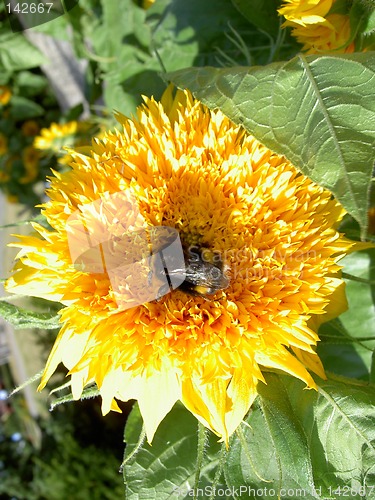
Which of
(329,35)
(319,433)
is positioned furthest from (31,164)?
(319,433)

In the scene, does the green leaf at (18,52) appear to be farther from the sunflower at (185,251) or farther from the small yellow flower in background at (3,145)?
the sunflower at (185,251)

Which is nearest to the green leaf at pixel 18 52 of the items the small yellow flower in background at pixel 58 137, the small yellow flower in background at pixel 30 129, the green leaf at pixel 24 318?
the small yellow flower in background at pixel 58 137

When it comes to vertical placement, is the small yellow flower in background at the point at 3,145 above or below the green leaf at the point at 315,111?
below

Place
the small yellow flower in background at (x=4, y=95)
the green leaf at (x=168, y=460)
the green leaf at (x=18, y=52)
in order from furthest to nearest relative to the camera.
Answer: the small yellow flower in background at (x=4, y=95) < the green leaf at (x=18, y=52) < the green leaf at (x=168, y=460)

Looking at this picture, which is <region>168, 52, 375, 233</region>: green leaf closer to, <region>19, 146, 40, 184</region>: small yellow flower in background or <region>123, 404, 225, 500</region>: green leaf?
<region>123, 404, 225, 500</region>: green leaf

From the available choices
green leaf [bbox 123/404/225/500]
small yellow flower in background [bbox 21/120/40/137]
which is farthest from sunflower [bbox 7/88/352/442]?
small yellow flower in background [bbox 21/120/40/137]
